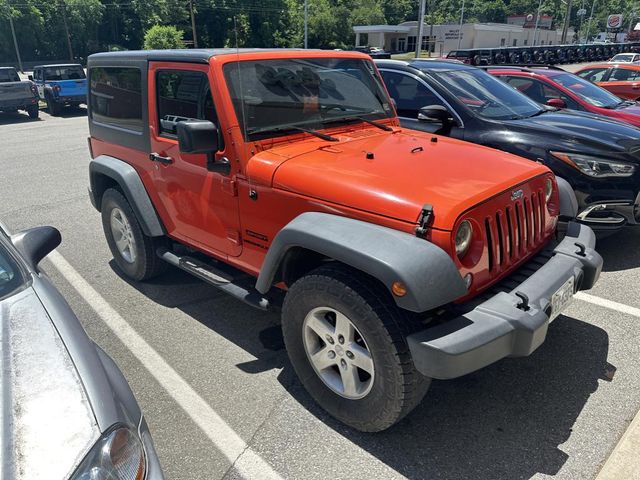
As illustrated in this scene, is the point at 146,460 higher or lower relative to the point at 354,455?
higher

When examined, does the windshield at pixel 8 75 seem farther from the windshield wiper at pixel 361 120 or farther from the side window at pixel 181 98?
the windshield wiper at pixel 361 120

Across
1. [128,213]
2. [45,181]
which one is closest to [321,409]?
[128,213]

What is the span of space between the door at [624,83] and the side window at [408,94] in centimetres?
914

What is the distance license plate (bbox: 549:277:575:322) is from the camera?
8.84 feet

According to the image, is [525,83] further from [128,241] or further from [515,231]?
[128,241]

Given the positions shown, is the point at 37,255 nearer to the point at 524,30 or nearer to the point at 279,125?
the point at 279,125

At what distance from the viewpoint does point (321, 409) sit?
3008 millimetres

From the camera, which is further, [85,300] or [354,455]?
[85,300]

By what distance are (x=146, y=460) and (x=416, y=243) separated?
1.44 m

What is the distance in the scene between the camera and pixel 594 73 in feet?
42.5

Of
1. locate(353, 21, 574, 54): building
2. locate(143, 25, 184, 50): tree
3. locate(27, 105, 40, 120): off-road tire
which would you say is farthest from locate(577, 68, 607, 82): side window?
locate(353, 21, 574, 54): building

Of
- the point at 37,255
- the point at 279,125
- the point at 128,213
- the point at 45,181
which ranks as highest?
the point at 279,125

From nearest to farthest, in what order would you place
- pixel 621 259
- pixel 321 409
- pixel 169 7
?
pixel 321 409
pixel 621 259
pixel 169 7

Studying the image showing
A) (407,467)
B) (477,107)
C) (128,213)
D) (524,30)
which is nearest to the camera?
(407,467)
